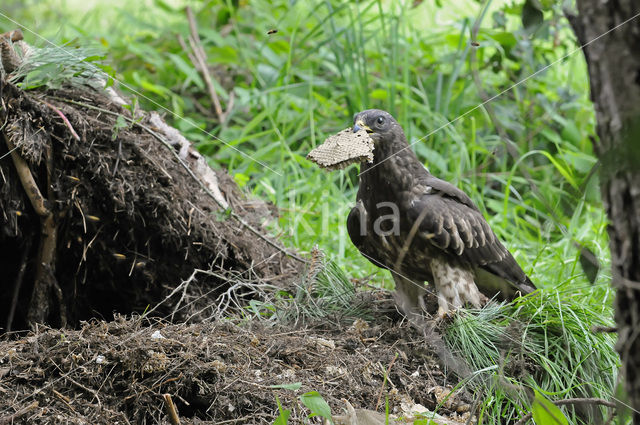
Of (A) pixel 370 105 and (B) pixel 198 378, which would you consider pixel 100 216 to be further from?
(A) pixel 370 105

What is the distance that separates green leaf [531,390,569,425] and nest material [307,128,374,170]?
4.59 feet

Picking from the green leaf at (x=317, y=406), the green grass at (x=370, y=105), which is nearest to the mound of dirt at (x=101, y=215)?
the green grass at (x=370, y=105)

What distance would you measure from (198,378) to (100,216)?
129cm

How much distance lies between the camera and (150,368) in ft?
8.38

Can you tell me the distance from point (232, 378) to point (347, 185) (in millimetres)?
3050

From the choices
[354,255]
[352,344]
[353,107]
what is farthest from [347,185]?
[352,344]

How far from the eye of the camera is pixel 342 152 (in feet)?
10.0

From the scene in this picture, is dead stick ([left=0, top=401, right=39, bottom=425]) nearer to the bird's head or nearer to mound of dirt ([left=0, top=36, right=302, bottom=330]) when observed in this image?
mound of dirt ([left=0, top=36, right=302, bottom=330])

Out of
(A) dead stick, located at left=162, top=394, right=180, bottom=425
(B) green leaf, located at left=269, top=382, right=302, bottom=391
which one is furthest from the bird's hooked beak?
(A) dead stick, located at left=162, top=394, right=180, bottom=425

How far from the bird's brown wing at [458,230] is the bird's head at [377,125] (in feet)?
1.01

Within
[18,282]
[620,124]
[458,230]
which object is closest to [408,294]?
[458,230]

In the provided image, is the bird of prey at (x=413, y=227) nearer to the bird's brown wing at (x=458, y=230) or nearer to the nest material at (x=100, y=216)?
the bird's brown wing at (x=458, y=230)

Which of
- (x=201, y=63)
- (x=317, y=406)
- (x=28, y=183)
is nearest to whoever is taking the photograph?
(x=317, y=406)

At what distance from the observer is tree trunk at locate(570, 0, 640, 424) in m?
1.41
